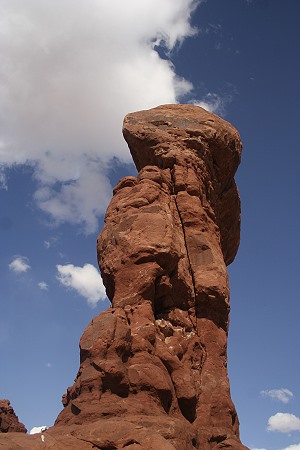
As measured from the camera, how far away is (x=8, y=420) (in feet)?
129

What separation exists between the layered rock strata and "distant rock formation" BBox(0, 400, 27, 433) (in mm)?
24904

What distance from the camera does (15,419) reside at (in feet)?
133

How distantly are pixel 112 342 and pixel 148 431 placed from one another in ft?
10.8

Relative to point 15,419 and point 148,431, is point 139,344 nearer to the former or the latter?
point 148,431

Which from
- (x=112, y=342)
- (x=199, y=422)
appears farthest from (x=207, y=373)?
(x=112, y=342)

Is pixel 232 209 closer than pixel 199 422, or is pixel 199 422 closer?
pixel 199 422

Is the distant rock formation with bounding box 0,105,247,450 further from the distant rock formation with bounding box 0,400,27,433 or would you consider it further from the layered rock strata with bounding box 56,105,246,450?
the distant rock formation with bounding box 0,400,27,433

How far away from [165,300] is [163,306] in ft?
0.85

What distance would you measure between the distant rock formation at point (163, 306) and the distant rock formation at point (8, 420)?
23901 mm

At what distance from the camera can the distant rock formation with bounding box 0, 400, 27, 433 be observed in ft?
126

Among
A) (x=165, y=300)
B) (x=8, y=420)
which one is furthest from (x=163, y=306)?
(x=8, y=420)

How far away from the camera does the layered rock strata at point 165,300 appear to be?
554 inches

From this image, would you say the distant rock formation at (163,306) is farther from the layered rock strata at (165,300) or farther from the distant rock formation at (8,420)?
the distant rock formation at (8,420)

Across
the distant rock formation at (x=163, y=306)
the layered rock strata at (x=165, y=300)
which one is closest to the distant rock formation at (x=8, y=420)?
the distant rock formation at (x=163, y=306)
